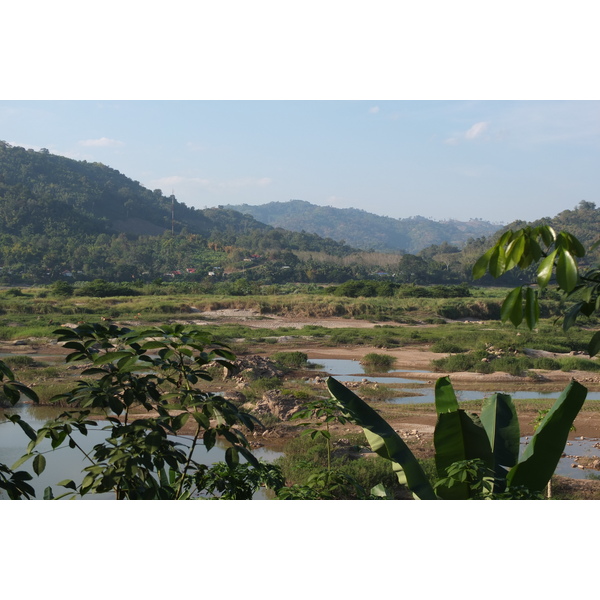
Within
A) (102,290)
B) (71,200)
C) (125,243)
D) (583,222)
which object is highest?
(71,200)

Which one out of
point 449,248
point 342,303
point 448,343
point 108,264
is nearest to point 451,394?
point 448,343

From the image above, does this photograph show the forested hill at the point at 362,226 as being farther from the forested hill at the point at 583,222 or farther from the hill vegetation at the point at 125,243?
the forested hill at the point at 583,222

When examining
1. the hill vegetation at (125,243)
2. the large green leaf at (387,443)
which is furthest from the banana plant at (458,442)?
the hill vegetation at (125,243)

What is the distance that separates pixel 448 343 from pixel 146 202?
4762mm

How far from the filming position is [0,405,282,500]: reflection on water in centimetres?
401

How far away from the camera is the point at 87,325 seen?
164cm

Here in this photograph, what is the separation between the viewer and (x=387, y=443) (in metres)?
2.30

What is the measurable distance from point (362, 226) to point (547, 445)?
83.3ft

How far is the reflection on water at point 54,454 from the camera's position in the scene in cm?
401


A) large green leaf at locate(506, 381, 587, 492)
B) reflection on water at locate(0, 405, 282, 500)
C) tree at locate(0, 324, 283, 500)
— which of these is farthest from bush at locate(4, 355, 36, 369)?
large green leaf at locate(506, 381, 587, 492)

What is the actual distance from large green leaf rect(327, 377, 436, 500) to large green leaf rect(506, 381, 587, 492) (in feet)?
1.16

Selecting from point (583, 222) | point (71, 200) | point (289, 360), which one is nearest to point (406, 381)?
point (289, 360)

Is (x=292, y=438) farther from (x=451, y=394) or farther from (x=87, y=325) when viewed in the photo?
(x=87, y=325)

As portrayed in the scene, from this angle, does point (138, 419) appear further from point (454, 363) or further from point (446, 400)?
point (454, 363)
